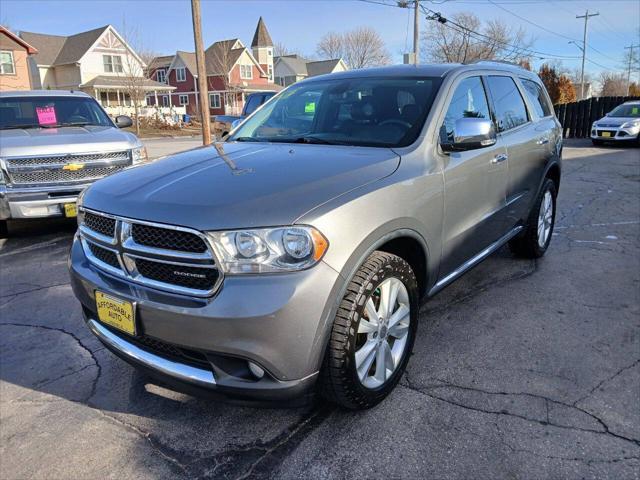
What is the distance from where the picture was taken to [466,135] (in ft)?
10.3

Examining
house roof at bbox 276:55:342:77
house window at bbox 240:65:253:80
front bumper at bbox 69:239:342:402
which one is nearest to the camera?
front bumper at bbox 69:239:342:402

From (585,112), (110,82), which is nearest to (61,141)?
(585,112)

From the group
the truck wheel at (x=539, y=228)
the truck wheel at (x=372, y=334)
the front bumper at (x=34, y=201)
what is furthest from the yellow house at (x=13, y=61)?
the truck wheel at (x=372, y=334)

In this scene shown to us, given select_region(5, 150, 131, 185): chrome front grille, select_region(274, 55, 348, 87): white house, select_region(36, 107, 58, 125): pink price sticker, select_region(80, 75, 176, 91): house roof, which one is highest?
select_region(274, 55, 348, 87): white house

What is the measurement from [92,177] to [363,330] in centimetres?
494

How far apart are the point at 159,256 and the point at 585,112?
25.2 m

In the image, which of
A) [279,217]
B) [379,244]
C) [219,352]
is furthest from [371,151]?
[219,352]

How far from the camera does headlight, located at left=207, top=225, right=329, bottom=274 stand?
216 centimetres

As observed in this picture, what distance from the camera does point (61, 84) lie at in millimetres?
47500

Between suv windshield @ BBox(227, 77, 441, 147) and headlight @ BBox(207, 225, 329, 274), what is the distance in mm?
1214

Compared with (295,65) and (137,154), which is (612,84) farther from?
(137,154)

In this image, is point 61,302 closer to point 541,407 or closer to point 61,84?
point 541,407

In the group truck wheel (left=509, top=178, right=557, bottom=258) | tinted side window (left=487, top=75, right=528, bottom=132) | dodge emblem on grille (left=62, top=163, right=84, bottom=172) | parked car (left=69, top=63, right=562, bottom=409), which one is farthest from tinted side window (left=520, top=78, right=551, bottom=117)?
dodge emblem on grille (left=62, top=163, right=84, bottom=172)

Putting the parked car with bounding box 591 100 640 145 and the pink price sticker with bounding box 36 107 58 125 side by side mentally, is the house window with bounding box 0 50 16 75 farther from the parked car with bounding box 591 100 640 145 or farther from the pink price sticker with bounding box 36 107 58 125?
the parked car with bounding box 591 100 640 145
